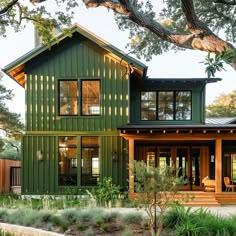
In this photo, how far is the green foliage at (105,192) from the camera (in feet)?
50.5

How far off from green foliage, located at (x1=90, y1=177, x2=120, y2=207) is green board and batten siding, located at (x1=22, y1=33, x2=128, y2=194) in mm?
758

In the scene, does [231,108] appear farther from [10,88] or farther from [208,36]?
[208,36]

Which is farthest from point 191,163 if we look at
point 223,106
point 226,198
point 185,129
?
point 223,106

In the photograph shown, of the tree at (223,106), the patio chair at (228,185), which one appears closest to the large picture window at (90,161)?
the patio chair at (228,185)

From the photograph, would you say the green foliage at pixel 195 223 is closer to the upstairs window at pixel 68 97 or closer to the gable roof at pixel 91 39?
the gable roof at pixel 91 39

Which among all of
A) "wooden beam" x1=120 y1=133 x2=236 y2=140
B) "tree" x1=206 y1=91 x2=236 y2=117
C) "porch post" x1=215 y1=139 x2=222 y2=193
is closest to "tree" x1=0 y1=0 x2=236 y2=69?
"wooden beam" x1=120 y1=133 x2=236 y2=140

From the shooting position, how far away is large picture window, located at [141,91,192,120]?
62.1 ft

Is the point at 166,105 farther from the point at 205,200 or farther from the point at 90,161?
the point at 205,200

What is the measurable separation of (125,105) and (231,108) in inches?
809

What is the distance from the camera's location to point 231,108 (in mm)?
35781

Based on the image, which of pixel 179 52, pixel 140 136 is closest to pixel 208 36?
pixel 140 136

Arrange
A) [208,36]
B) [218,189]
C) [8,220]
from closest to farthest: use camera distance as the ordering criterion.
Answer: [208,36], [8,220], [218,189]

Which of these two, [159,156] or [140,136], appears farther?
[159,156]

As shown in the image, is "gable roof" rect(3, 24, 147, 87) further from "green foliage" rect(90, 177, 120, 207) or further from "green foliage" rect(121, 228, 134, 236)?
"green foliage" rect(121, 228, 134, 236)
